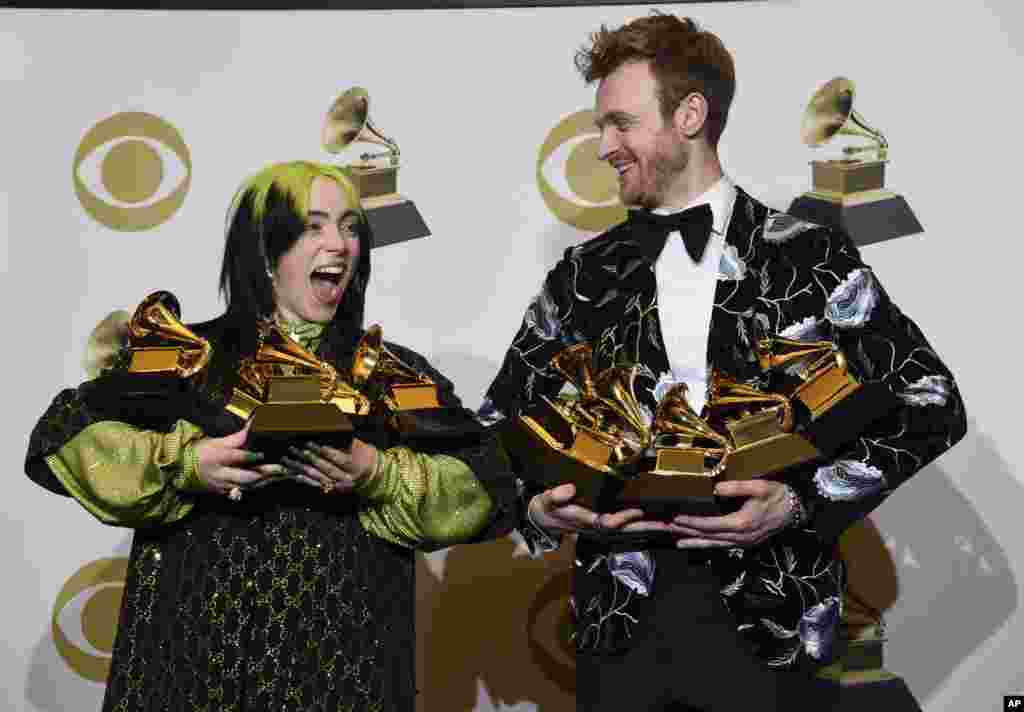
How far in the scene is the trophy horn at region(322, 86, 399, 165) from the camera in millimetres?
3232

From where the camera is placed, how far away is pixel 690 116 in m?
2.43

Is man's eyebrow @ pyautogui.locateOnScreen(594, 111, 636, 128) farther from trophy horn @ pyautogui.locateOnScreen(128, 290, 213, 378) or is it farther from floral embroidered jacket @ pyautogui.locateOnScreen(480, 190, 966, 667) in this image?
trophy horn @ pyautogui.locateOnScreen(128, 290, 213, 378)

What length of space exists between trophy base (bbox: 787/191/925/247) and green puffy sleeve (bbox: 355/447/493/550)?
1.14 metres

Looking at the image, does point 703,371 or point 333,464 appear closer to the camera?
point 333,464

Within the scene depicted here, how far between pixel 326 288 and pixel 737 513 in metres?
0.73

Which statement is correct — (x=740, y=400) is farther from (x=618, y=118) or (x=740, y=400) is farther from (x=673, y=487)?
(x=618, y=118)

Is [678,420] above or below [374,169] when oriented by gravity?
below

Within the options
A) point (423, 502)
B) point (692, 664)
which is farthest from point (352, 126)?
point (692, 664)

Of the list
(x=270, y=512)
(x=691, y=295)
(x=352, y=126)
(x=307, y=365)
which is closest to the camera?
(x=307, y=365)

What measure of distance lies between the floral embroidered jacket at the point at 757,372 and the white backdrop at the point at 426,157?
794mm

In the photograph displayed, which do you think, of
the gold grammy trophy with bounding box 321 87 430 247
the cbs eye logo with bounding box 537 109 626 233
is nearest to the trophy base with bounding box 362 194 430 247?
the gold grammy trophy with bounding box 321 87 430 247

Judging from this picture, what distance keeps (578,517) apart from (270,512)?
461 millimetres

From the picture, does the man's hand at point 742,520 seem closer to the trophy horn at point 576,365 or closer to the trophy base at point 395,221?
the trophy horn at point 576,365

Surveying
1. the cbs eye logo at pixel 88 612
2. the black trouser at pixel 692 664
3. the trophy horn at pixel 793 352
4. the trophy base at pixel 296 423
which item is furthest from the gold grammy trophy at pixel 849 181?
the cbs eye logo at pixel 88 612
